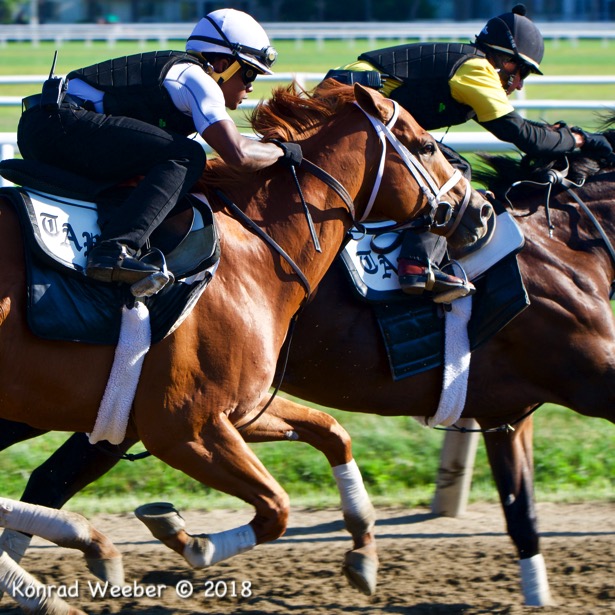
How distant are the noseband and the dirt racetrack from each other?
149cm

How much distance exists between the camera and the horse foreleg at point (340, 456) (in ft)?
14.1

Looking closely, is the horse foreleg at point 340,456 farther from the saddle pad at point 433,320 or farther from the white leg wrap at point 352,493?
the saddle pad at point 433,320

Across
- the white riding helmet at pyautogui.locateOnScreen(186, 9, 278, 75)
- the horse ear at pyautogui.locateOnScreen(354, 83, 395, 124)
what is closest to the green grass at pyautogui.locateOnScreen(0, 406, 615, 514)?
the horse ear at pyautogui.locateOnScreen(354, 83, 395, 124)

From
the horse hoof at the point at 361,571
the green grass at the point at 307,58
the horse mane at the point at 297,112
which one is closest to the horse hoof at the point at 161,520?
the horse hoof at the point at 361,571

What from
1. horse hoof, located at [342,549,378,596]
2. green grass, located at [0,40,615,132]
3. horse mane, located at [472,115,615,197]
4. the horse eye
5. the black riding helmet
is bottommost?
green grass, located at [0,40,615,132]

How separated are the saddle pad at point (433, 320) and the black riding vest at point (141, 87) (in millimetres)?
1146

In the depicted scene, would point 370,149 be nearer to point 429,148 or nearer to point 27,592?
point 429,148

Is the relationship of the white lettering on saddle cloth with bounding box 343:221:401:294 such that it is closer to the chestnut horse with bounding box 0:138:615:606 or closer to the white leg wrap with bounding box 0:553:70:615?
the chestnut horse with bounding box 0:138:615:606

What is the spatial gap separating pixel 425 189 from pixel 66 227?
130cm

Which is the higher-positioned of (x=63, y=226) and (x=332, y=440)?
(x=63, y=226)

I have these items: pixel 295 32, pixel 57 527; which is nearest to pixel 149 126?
pixel 57 527

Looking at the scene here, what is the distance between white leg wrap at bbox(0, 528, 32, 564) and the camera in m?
4.25

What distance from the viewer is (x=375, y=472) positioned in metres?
5.75

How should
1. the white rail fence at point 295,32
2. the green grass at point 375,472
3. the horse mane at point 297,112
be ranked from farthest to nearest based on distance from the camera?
the white rail fence at point 295,32, the green grass at point 375,472, the horse mane at point 297,112
